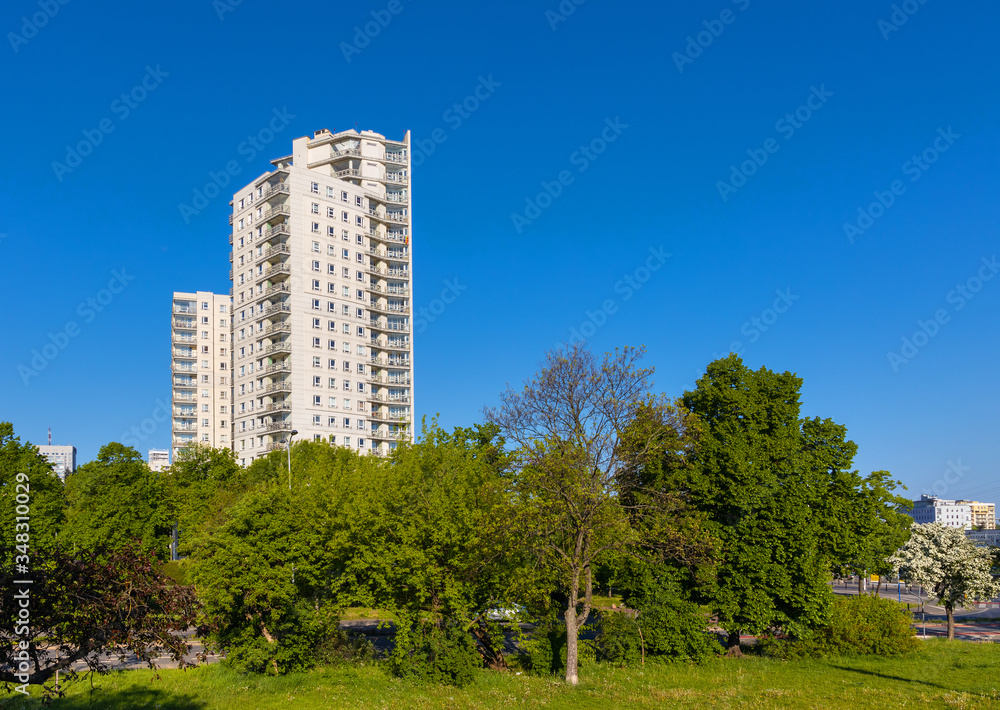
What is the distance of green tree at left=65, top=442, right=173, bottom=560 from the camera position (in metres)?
60.4

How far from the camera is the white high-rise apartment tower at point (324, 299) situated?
302ft

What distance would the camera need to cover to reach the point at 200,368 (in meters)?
145

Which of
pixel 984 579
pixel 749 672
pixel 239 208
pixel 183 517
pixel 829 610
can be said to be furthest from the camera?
pixel 239 208

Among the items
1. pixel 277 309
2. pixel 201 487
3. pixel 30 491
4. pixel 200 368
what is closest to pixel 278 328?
pixel 277 309

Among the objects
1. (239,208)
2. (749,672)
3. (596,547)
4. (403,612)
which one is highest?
(239,208)

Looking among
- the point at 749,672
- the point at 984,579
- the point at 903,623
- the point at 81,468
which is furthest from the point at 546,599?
the point at 81,468

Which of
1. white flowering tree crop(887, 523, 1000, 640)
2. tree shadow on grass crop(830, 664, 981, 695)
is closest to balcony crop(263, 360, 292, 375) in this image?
white flowering tree crop(887, 523, 1000, 640)

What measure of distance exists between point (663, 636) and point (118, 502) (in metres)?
50.6

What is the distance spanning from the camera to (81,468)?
2653 inches

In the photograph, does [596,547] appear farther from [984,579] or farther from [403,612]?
[984,579]

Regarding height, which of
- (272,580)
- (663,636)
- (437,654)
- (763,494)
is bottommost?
(663,636)

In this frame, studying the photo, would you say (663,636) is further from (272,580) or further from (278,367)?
(278,367)

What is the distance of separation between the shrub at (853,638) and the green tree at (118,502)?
50.1 metres

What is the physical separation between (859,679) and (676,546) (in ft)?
28.6
